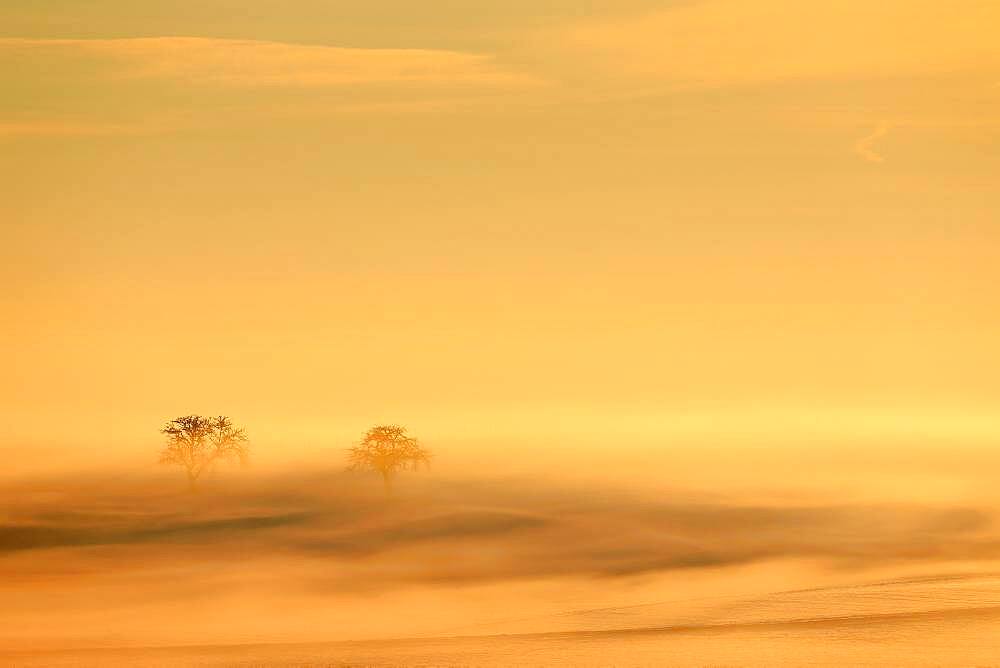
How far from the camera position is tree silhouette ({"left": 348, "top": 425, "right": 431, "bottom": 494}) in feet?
347

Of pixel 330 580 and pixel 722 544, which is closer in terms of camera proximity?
pixel 330 580

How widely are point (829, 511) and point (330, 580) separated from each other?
3638cm

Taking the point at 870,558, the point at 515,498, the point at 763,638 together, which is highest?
the point at 515,498

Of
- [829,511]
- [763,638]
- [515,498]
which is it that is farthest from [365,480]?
[763,638]

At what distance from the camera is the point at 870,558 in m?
94.4

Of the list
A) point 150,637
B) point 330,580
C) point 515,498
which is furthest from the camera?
point 515,498

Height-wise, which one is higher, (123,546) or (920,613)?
(123,546)

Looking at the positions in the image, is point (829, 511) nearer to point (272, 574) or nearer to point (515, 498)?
point (515, 498)

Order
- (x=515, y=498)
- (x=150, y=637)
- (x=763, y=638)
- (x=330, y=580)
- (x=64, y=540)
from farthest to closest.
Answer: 1. (x=515, y=498)
2. (x=64, y=540)
3. (x=330, y=580)
4. (x=150, y=637)
5. (x=763, y=638)

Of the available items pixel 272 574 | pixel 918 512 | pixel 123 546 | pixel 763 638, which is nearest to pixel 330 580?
pixel 272 574

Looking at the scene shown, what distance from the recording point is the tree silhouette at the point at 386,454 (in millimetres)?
A: 105750

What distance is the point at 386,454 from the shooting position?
10619 cm

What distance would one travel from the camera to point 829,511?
4203 inches

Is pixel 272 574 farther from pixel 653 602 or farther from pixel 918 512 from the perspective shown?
pixel 918 512
